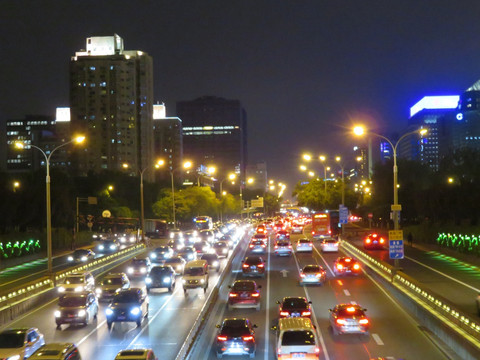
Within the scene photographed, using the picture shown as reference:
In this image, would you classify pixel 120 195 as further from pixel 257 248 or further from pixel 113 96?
pixel 257 248

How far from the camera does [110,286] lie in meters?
31.6

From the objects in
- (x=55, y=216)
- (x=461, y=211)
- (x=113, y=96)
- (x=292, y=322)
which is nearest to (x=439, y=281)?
(x=292, y=322)

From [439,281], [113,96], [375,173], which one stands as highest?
[113,96]

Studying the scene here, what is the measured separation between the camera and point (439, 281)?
36500 mm

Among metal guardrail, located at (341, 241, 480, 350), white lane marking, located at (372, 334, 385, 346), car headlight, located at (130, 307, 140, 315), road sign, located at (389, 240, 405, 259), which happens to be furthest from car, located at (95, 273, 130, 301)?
white lane marking, located at (372, 334, 385, 346)

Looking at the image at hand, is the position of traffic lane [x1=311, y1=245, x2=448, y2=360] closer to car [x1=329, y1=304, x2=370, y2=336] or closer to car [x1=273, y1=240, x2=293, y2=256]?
car [x1=329, y1=304, x2=370, y2=336]

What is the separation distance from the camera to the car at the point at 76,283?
106ft

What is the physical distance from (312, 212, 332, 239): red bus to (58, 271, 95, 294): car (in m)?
42.5

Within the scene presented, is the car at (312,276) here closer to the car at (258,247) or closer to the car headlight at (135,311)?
the car headlight at (135,311)

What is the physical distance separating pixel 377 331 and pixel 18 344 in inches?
497

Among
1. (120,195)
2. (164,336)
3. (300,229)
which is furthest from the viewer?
(120,195)

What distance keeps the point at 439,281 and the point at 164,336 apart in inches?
800

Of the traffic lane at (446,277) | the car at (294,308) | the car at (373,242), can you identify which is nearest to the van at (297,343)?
the car at (294,308)

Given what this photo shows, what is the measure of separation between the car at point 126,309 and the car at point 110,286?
271 inches
